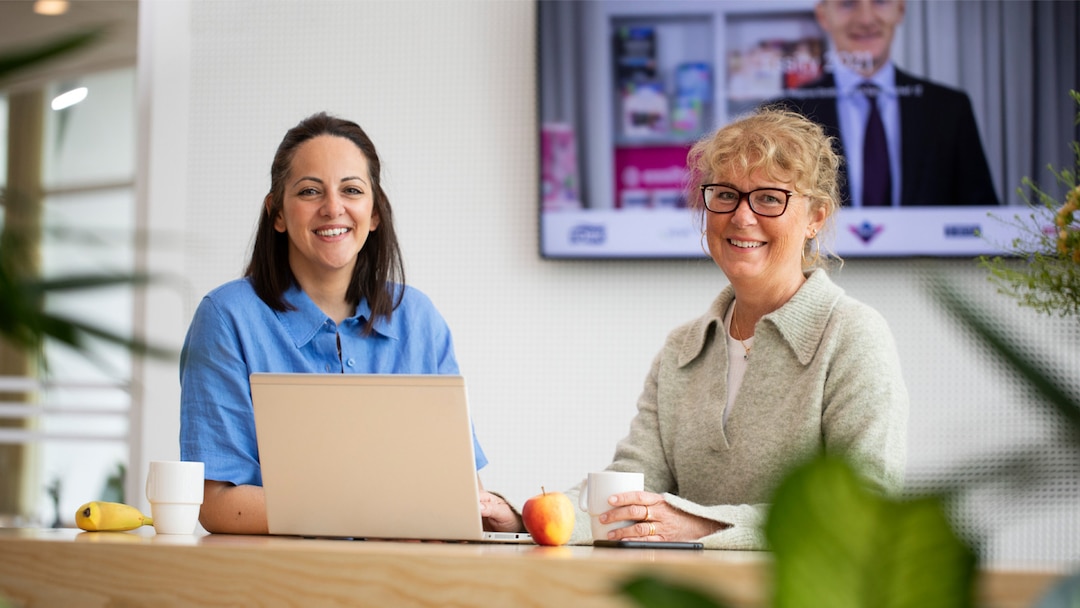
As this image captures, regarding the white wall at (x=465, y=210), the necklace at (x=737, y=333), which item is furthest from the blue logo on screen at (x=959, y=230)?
the necklace at (x=737, y=333)

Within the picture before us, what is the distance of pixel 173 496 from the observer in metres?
1.65

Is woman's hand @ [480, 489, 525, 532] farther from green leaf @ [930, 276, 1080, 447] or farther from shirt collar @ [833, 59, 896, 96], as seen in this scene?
shirt collar @ [833, 59, 896, 96]

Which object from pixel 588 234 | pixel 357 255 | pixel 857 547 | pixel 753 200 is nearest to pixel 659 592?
pixel 857 547

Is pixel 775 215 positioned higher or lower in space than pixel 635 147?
lower

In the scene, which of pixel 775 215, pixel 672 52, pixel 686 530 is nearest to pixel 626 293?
pixel 672 52

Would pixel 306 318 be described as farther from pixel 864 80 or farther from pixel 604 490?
pixel 864 80

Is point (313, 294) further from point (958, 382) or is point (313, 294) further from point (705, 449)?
point (958, 382)

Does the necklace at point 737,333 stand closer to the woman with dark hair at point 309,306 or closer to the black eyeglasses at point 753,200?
the black eyeglasses at point 753,200

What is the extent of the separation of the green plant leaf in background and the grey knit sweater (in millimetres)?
1490

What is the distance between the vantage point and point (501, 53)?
340 centimetres

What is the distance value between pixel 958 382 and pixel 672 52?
4.12ft

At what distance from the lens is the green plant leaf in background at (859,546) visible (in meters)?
0.18

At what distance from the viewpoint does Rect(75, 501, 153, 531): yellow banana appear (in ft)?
5.40

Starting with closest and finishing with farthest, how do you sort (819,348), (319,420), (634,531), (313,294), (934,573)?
(934,573) < (319,420) < (634,531) < (819,348) < (313,294)
